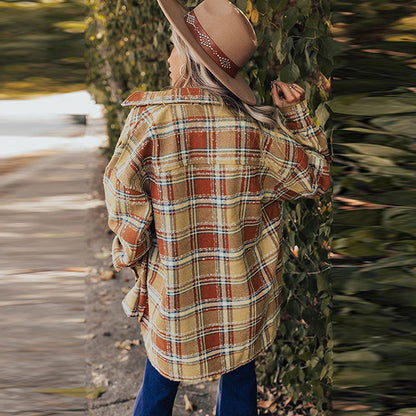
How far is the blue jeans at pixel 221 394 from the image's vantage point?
5.73ft

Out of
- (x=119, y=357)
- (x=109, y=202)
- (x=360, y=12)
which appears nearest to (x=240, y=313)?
(x=109, y=202)

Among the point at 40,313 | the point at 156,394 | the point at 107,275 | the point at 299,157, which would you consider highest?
the point at 299,157

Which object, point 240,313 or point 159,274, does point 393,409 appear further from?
point 159,274

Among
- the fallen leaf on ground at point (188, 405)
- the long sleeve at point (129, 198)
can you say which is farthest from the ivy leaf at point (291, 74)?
the fallen leaf on ground at point (188, 405)

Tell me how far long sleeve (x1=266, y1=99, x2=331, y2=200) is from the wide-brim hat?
0.60 ft

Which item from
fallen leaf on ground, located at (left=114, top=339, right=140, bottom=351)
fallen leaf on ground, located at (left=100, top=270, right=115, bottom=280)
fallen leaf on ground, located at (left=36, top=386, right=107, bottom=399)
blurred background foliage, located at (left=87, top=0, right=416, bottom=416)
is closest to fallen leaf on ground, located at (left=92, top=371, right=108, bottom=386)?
fallen leaf on ground, located at (left=36, top=386, right=107, bottom=399)

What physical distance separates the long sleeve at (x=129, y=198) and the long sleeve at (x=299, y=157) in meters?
0.43

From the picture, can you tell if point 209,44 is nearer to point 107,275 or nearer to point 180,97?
point 180,97

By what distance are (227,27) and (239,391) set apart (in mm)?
1320

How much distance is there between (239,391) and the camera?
72.1 inches

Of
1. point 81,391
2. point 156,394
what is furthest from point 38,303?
point 156,394

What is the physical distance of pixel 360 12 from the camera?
0.83 metres

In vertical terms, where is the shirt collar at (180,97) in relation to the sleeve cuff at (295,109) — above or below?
above

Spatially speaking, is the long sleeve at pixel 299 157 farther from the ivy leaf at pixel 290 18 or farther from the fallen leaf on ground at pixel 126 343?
the fallen leaf on ground at pixel 126 343
